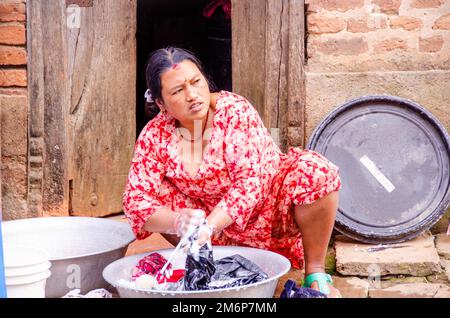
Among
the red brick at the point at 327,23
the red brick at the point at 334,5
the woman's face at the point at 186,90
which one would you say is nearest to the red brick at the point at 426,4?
the red brick at the point at 334,5

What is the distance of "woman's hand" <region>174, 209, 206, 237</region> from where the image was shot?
112 inches

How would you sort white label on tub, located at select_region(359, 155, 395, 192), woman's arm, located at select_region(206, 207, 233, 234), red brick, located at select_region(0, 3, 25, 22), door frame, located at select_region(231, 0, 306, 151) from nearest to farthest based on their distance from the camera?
woman's arm, located at select_region(206, 207, 233, 234) < white label on tub, located at select_region(359, 155, 395, 192) < door frame, located at select_region(231, 0, 306, 151) < red brick, located at select_region(0, 3, 25, 22)

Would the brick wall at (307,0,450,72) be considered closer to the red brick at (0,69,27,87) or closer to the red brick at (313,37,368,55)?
the red brick at (313,37,368,55)

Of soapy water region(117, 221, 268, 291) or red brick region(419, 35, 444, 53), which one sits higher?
red brick region(419, 35, 444, 53)

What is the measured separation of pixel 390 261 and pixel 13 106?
227cm

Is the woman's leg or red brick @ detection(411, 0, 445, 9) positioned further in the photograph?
red brick @ detection(411, 0, 445, 9)

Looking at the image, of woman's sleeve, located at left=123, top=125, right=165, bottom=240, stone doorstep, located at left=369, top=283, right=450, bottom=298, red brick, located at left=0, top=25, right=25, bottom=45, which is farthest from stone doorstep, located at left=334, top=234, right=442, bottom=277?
red brick, located at left=0, top=25, right=25, bottom=45

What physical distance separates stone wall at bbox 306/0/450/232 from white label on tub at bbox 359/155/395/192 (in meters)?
0.34

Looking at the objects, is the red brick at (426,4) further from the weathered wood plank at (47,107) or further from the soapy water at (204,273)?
the weathered wood plank at (47,107)

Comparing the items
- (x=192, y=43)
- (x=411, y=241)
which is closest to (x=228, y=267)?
(x=411, y=241)

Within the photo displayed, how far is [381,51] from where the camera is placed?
4.07 meters

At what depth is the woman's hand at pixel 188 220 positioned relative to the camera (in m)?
2.85
